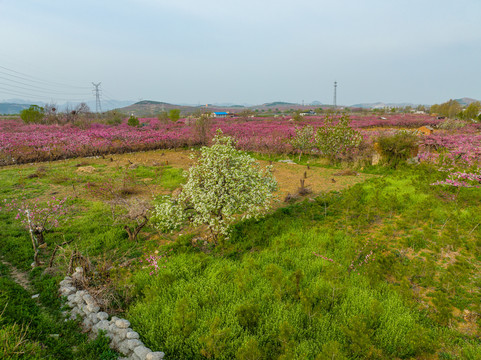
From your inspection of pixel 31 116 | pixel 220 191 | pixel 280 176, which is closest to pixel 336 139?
pixel 280 176

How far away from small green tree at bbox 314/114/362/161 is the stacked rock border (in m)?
18.2

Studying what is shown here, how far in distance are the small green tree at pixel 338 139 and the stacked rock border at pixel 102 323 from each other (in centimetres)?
1823

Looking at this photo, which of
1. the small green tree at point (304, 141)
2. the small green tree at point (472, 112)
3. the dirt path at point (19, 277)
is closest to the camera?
the dirt path at point (19, 277)

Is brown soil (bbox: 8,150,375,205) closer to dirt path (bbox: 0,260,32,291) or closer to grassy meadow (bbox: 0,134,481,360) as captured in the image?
grassy meadow (bbox: 0,134,481,360)

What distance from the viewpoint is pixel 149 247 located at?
27.4 ft

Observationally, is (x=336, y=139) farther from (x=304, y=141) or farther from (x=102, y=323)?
(x=102, y=323)

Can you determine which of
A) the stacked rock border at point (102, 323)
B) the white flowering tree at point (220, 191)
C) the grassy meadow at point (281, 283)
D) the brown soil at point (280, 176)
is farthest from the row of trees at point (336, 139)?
the stacked rock border at point (102, 323)

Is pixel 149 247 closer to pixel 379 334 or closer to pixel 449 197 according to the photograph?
pixel 379 334

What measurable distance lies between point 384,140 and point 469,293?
1514 centimetres

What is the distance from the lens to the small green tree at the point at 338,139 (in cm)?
1906

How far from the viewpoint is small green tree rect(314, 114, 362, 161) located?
1906 centimetres

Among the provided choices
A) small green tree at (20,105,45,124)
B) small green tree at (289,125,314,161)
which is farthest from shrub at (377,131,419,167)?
small green tree at (20,105,45,124)

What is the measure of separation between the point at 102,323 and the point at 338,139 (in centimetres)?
1878

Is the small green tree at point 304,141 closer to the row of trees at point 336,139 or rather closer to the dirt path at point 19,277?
the row of trees at point 336,139
